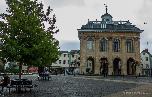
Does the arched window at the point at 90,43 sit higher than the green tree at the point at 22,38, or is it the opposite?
the arched window at the point at 90,43

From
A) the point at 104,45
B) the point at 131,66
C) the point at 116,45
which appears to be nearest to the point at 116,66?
the point at 131,66

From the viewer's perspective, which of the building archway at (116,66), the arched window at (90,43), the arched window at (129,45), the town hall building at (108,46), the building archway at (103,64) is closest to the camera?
the town hall building at (108,46)

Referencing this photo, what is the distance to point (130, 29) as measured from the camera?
82.7m

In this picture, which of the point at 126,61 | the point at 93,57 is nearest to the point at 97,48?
the point at 93,57

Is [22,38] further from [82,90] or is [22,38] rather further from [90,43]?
[90,43]

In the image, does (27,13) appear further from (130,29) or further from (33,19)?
(130,29)

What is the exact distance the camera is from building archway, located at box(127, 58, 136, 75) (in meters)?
82.9

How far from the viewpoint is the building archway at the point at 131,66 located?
272ft

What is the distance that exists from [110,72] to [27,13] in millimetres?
56382

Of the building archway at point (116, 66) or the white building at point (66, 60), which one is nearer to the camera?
the building archway at point (116, 66)

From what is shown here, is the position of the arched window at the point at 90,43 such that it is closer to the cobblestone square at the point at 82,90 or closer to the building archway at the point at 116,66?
the building archway at the point at 116,66

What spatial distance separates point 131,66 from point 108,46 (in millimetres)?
8002

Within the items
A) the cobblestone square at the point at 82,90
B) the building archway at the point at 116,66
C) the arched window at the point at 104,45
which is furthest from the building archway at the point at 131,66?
the cobblestone square at the point at 82,90

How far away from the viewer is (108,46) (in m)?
82.4
